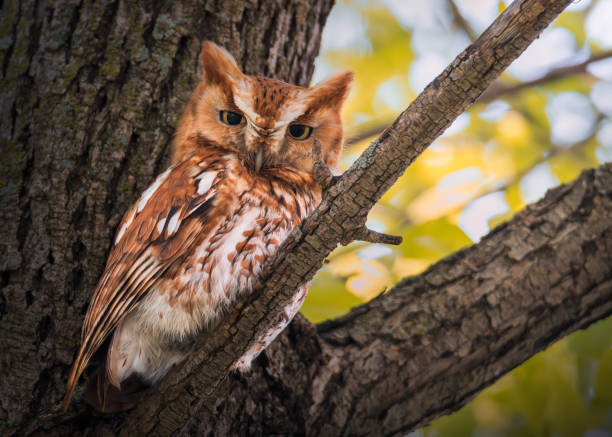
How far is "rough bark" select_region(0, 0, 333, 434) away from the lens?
5.62 feet

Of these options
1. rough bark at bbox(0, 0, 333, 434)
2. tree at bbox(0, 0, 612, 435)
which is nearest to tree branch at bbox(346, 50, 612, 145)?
tree at bbox(0, 0, 612, 435)

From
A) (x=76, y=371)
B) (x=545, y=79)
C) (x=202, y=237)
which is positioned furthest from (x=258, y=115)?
(x=545, y=79)

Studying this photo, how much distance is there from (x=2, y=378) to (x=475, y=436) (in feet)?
6.48

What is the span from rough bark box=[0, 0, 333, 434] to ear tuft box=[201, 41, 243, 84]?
111 mm

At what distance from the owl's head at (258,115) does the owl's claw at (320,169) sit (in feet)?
1.94

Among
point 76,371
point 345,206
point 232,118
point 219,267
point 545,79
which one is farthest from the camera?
point 545,79

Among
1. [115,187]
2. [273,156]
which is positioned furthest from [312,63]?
[115,187]

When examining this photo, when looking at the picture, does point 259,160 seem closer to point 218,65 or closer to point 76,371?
point 218,65

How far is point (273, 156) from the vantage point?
1.84 meters

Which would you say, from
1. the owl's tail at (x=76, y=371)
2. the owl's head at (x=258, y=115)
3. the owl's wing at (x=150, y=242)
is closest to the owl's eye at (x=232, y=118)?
the owl's head at (x=258, y=115)

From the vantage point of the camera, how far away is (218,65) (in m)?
1.84

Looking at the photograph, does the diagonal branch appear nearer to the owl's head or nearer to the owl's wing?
the owl's wing

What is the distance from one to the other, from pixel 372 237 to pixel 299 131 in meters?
0.80

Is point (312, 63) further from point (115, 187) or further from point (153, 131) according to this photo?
point (115, 187)
